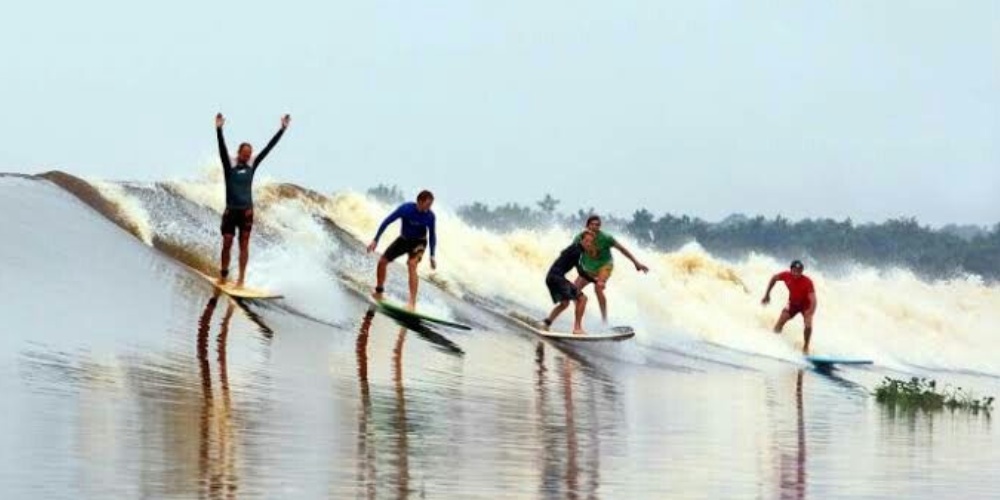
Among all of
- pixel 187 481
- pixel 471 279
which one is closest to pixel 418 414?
pixel 187 481

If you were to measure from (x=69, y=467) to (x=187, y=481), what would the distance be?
0.57 metres

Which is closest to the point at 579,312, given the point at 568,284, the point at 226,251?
the point at 568,284

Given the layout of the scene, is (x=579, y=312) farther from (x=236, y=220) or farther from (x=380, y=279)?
(x=236, y=220)

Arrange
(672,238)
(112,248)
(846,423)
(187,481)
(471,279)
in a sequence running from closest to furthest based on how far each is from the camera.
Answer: (187,481), (846,423), (112,248), (471,279), (672,238)

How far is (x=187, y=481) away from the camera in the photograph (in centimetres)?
884

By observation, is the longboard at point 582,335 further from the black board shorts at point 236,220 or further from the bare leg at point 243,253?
the black board shorts at point 236,220

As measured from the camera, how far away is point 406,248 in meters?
19.7

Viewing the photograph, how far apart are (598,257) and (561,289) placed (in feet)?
2.69

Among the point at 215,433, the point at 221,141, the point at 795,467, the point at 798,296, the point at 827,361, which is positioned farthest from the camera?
the point at 798,296

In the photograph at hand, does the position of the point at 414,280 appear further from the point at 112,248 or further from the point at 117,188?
the point at 117,188

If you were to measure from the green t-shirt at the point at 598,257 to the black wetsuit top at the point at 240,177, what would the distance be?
4851 millimetres

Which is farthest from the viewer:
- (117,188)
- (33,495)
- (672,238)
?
(672,238)

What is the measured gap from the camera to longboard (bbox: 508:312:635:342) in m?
21.1

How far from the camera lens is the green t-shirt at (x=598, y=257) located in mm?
21922
